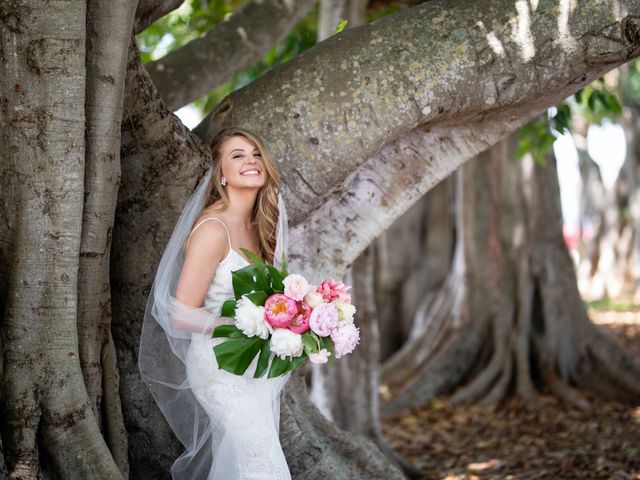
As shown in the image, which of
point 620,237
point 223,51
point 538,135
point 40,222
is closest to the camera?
point 40,222

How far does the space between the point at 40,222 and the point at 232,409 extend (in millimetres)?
1179

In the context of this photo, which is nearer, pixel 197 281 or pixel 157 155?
pixel 197 281

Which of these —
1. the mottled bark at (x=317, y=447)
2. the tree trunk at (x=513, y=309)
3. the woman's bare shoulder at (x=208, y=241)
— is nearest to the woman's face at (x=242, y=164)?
the woman's bare shoulder at (x=208, y=241)

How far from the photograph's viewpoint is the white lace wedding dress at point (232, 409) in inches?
138

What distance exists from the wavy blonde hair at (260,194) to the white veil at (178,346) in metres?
0.05

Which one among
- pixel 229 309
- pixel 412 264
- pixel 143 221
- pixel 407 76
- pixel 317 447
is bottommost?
pixel 317 447

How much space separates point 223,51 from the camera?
587 centimetres

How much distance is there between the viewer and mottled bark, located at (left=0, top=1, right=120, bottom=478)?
3109 mm

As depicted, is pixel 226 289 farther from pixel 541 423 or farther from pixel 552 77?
pixel 541 423

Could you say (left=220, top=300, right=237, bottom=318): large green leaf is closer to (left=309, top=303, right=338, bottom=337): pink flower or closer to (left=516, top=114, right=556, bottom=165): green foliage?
(left=309, top=303, right=338, bottom=337): pink flower

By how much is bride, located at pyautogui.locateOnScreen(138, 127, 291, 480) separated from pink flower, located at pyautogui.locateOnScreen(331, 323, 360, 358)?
1.63ft

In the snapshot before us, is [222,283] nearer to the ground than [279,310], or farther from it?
farther from it

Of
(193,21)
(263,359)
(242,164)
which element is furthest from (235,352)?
(193,21)

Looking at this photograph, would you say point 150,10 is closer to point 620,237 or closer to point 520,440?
point 520,440
